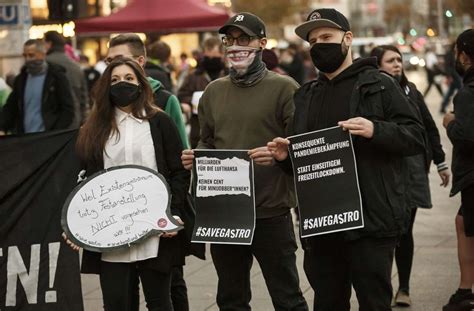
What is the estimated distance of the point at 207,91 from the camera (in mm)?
6832

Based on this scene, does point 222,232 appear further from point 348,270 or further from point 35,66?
point 35,66

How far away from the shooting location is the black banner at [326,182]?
5.83m

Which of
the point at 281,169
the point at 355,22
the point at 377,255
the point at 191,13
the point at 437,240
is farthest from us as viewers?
the point at 355,22

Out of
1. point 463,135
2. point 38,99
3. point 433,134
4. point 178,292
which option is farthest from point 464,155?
point 38,99

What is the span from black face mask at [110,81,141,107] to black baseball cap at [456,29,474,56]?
2.42 m

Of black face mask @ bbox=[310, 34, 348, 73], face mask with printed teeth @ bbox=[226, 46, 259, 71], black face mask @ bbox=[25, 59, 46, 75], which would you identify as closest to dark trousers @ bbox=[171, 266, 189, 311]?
face mask with printed teeth @ bbox=[226, 46, 259, 71]

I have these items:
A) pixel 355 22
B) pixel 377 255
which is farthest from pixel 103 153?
pixel 355 22

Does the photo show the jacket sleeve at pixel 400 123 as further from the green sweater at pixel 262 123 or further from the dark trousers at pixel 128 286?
the dark trousers at pixel 128 286

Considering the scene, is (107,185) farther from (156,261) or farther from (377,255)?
(377,255)

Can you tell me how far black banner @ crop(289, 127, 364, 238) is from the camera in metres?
5.83

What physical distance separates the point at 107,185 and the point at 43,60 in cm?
578

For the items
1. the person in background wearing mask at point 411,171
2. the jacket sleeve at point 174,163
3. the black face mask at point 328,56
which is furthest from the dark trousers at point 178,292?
the black face mask at point 328,56

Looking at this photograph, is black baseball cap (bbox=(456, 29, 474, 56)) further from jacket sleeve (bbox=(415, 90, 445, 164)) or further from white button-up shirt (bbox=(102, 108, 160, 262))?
white button-up shirt (bbox=(102, 108, 160, 262))

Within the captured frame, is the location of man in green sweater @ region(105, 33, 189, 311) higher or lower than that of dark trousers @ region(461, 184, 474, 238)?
higher
